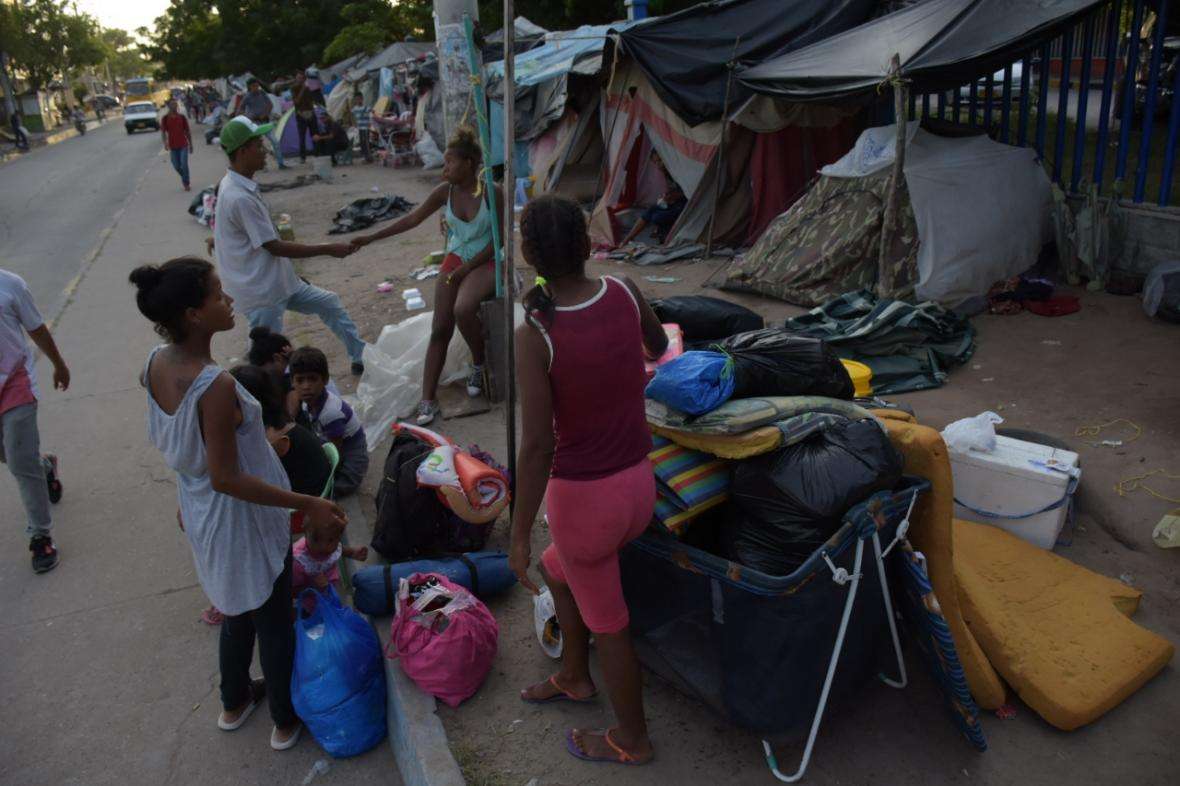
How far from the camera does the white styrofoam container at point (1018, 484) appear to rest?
336 cm

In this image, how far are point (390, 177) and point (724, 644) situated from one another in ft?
57.1

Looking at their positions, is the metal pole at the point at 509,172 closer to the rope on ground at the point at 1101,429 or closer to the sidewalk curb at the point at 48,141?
the rope on ground at the point at 1101,429

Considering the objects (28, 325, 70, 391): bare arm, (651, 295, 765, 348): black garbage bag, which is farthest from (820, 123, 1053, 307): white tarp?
(28, 325, 70, 391): bare arm

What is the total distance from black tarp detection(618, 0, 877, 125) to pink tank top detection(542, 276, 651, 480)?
744 centimetres

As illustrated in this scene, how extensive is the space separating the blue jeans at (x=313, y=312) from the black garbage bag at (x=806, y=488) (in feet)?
11.9

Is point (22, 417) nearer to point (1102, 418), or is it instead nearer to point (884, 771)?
point (884, 771)

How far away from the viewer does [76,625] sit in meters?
3.75

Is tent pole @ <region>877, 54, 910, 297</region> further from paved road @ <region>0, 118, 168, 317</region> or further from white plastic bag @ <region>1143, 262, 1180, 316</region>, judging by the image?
paved road @ <region>0, 118, 168, 317</region>

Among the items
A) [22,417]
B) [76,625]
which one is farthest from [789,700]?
[22,417]

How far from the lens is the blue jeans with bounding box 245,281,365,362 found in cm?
531

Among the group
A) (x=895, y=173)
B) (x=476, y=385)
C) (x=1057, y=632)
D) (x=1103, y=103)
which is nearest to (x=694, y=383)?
(x=1057, y=632)

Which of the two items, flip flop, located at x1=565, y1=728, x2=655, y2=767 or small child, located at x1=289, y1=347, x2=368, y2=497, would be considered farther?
small child, located at x1=289, y1=347, x2=368, y2=497

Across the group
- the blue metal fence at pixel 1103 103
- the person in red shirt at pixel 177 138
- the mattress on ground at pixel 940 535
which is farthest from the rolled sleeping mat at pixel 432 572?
the person in red shirt at pixel 177 138

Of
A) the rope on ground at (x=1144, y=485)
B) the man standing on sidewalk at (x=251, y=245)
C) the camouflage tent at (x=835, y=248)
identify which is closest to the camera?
the rope on ground at (x=1144, y=485)
